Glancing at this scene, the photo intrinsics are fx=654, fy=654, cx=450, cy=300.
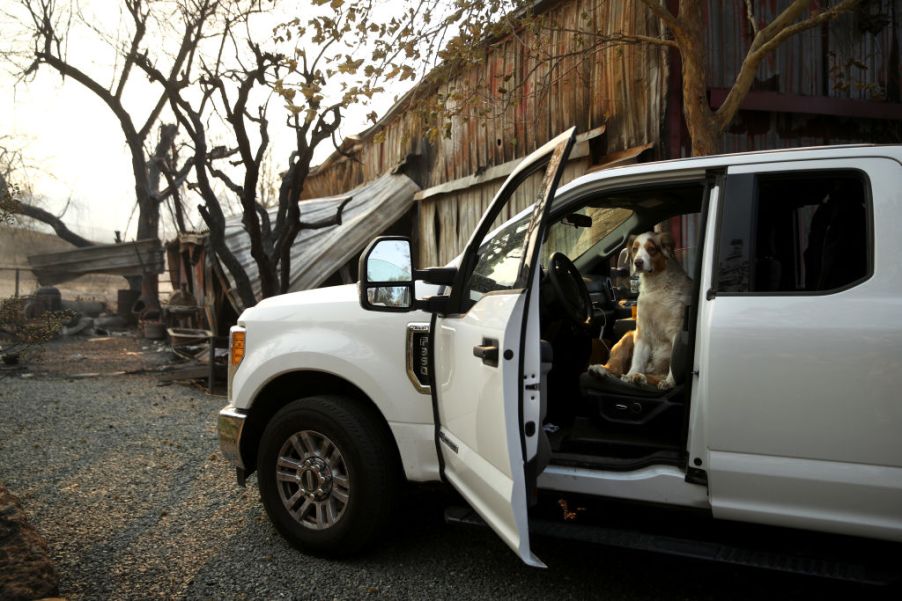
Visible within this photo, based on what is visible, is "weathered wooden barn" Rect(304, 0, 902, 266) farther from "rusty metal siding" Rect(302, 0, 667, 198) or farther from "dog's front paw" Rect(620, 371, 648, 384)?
"dog's front paw" Rect(620, 371, 648, 384)

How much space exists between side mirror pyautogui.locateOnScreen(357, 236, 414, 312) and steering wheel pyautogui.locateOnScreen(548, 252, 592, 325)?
87 centimetres

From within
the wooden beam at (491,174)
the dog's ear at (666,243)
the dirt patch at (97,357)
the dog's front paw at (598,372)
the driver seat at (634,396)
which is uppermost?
the wooden beam at (491,174)

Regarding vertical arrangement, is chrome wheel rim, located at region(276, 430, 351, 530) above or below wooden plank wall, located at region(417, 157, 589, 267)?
below

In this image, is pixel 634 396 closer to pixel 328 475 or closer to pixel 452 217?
pixel 328 475

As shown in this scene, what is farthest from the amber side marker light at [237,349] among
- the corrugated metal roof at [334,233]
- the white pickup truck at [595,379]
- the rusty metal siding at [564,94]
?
the corrugated metal roof at [334,233]

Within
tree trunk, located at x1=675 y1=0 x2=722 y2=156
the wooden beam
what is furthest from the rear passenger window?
the wooden beam

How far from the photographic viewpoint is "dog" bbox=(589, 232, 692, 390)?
364cm

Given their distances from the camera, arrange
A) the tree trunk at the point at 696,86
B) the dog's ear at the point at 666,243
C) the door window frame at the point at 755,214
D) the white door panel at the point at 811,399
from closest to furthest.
A: the white door panel at the point at 811,399
the door window frame at the point at 755,214
the dog's ear at the point at 666,243
the tree trunk at the point at 696,86

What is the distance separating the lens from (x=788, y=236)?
10.1ft

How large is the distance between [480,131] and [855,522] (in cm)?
957

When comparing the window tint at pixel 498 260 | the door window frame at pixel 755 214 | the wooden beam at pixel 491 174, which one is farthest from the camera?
the wooden beam at pixel 491 174

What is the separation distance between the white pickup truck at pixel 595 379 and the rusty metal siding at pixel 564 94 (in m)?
3.70

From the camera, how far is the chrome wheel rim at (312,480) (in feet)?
11.8

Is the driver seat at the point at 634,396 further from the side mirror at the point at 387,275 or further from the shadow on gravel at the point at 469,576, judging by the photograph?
the side mirror at the point at 387,275
